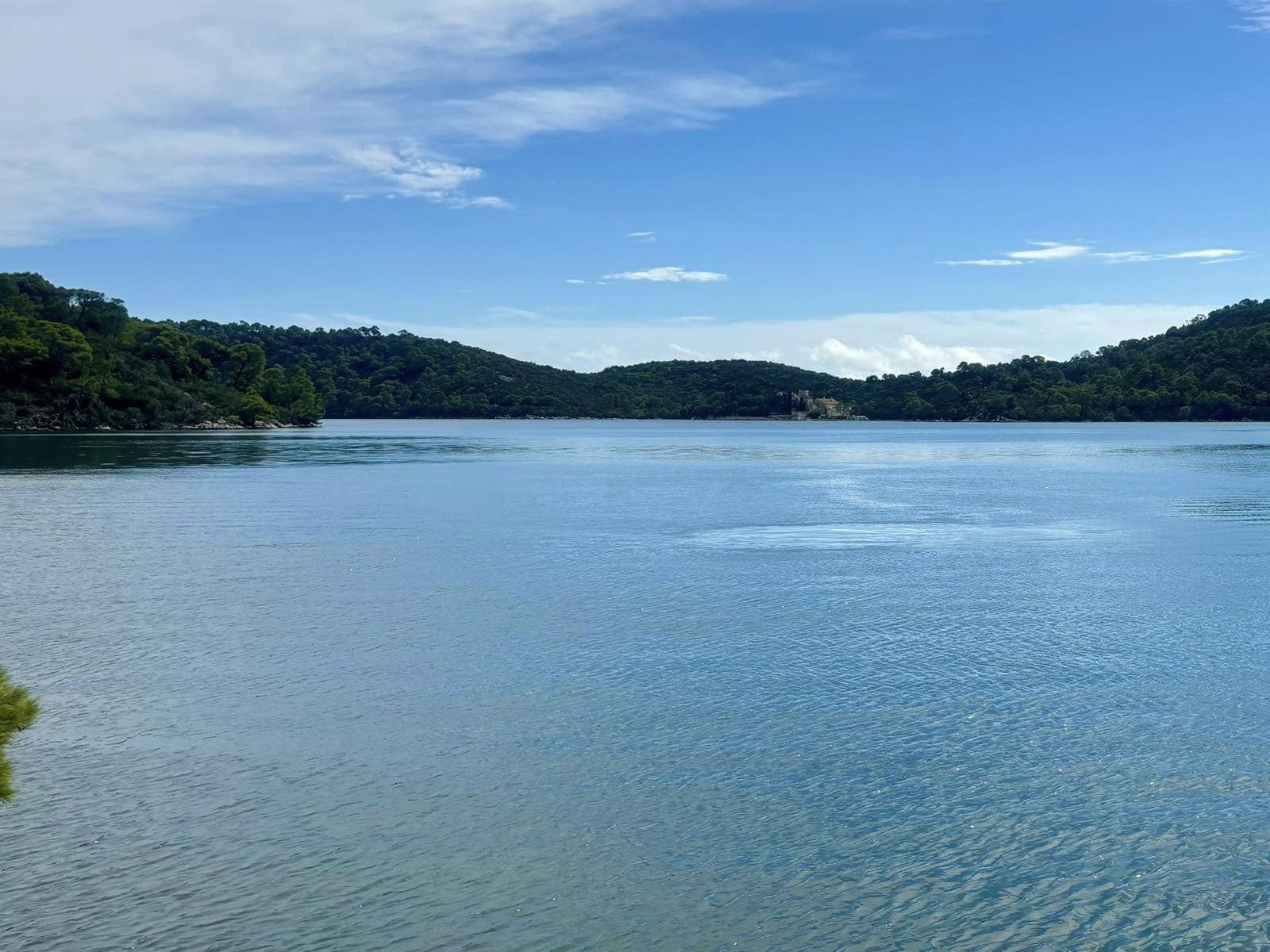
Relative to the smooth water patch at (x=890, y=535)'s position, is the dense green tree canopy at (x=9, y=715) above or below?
above

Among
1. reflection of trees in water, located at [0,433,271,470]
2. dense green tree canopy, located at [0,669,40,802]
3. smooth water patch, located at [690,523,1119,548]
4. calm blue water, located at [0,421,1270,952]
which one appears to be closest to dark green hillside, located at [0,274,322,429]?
reflection of trees in water, located at [0,433,271,470]

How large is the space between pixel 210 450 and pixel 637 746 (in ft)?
304

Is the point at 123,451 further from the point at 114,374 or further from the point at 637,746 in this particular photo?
the point at 637,746

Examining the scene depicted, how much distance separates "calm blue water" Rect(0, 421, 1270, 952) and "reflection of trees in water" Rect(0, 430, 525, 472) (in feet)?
149

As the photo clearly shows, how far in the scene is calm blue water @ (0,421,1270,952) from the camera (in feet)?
31.0

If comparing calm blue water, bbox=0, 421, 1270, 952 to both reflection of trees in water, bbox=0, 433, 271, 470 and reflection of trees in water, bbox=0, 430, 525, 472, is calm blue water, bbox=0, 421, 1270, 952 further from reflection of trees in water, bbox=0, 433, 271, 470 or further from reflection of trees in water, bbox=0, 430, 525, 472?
reflection of trees in water, bbox=0, 430, 525, 472

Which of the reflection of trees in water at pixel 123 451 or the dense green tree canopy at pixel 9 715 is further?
the reflection of trees in water at pixel 123 451

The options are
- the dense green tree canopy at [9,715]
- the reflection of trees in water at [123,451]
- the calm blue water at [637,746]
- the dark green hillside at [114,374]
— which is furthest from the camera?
the dark green hillside at [114,374]

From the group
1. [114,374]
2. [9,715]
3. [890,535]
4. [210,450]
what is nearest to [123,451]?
[210,450]

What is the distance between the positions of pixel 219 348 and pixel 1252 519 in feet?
546

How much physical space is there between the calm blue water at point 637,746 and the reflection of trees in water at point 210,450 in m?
45.4

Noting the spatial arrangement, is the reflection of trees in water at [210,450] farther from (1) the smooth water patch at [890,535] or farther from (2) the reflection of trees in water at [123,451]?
(1) the smooth water patch at [890,535]

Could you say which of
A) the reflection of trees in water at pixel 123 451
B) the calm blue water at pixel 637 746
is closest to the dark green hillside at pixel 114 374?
the reflection of trees in water at pixel 123 451

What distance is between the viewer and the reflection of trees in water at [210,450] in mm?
76438
